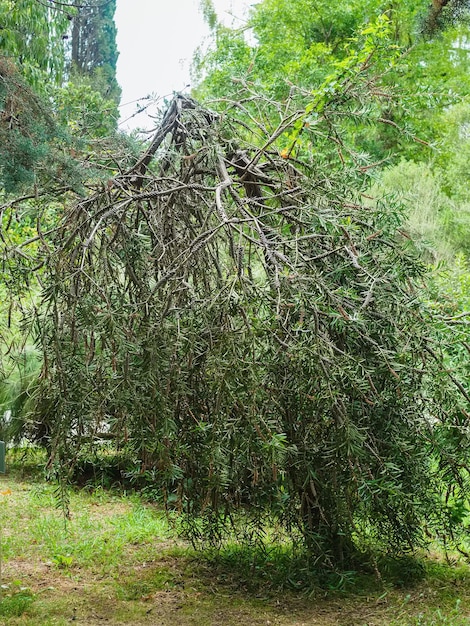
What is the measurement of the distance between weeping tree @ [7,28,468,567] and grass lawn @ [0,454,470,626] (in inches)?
12.7

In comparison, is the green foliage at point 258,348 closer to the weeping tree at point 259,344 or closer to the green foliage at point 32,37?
the weeping tree at point 259,344

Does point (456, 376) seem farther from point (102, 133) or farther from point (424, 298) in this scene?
point (102, 133)

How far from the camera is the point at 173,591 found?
4527 mm

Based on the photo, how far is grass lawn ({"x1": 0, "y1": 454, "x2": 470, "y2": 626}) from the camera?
4.11 m

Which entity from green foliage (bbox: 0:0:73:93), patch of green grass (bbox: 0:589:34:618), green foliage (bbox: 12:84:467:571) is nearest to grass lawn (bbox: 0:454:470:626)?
patch of green grass (bbox: 0:589:34:618)

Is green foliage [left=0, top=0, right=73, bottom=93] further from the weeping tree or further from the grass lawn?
the grass lawn

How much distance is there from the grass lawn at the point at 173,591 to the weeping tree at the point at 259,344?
0.32 m

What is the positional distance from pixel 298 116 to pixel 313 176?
40 cm

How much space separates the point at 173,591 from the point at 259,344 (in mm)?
1935

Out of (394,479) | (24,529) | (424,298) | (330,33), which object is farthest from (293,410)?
(330,33)

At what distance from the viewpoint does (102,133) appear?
5395mm

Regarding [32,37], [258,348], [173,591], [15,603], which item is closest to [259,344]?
[258,348]

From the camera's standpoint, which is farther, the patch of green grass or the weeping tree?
the patch of green grass

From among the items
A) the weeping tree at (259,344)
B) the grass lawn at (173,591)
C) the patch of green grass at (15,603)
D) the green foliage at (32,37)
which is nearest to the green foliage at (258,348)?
the weeping tree at (259,344)
